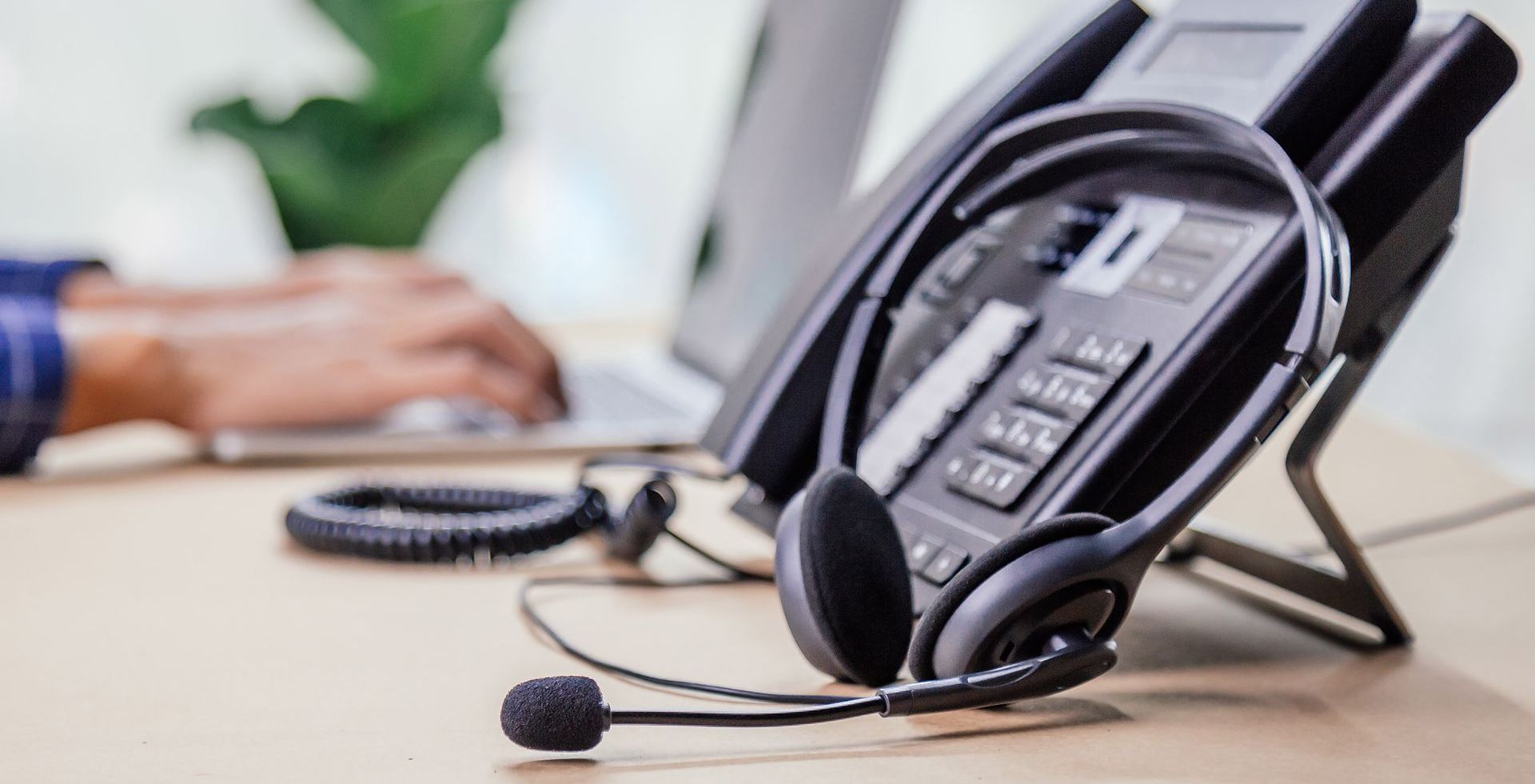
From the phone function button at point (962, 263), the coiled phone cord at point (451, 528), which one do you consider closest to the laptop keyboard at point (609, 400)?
the coiled phone cord at point (451, 528)

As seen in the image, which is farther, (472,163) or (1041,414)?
(472,163)

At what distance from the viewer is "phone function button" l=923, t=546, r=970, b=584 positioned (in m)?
0.41

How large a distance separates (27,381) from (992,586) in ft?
2.21

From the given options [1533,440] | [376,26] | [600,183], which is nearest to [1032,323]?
[1533,440]

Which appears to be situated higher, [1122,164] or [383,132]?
[1122,164]

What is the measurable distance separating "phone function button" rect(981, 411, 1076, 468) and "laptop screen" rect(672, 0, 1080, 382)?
27 cm

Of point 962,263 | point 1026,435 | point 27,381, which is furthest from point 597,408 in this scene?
point 1026,435

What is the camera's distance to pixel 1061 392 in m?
0.42

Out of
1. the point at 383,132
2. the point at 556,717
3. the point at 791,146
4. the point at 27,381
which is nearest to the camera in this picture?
the point at 556,717

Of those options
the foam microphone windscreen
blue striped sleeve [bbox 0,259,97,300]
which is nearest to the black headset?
the foam microphone windscreen

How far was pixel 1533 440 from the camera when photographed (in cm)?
75

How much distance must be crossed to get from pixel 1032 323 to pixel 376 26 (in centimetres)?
137

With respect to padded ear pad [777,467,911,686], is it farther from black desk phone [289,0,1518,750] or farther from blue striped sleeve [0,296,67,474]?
blue striped sleeve [0,296,67,474]

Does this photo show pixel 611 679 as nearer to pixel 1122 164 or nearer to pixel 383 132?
pixel 1122 164
